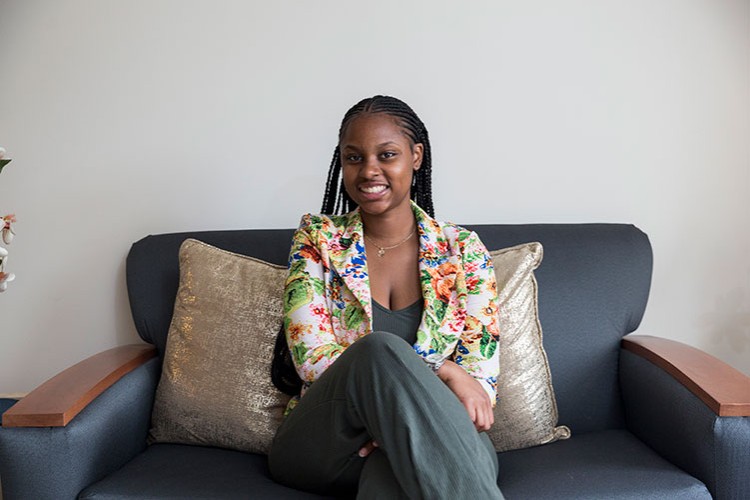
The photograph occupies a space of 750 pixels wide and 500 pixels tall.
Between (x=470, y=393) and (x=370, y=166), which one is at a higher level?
(x=370, y=166)

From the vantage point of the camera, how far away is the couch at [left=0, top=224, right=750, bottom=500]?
5.07 ft

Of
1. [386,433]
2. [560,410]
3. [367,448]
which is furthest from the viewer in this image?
[560,410]

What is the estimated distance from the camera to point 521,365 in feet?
6.23

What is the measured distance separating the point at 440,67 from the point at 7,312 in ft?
4.97

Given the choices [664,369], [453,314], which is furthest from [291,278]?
[664,369]

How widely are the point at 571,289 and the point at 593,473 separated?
0.55 meters

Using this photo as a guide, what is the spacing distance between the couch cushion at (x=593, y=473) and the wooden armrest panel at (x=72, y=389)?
35.0 inches

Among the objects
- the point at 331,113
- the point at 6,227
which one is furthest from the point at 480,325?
the point at 6,227

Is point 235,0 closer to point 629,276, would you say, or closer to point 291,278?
point 291,278

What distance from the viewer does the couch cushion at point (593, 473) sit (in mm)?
1531

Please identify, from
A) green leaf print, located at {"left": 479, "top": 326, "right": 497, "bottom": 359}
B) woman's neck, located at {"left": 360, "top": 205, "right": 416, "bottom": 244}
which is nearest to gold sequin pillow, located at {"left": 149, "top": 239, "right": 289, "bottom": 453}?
woman's neck, located at {"left": 360, "top": 205, "right": 416, "bottom": 244}

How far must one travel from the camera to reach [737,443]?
5.05 feet

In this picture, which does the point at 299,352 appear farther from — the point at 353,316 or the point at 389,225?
the point at 389,225

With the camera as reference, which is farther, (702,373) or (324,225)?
(324,225)
